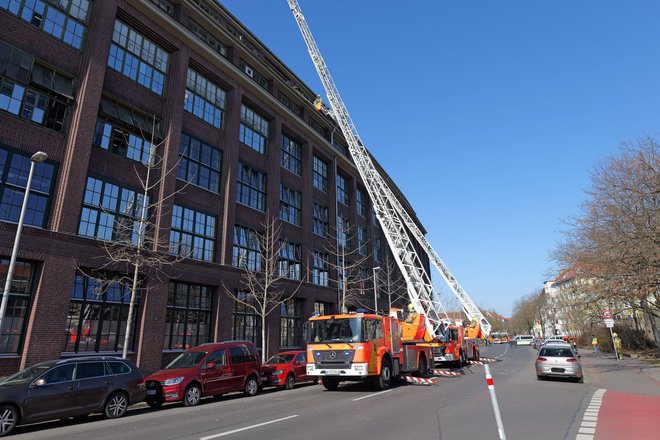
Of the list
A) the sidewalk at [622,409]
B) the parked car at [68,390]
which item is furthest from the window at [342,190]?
the parked car at [68,390]

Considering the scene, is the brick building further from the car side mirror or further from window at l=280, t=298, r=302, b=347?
the car side mirror

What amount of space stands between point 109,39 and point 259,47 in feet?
53.0

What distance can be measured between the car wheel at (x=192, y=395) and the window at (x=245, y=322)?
39.2ft

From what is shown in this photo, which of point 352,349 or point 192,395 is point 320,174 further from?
point 192,395

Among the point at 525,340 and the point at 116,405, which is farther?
the point at 525,340

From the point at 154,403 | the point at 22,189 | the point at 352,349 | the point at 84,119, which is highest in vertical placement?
the point at 84,119

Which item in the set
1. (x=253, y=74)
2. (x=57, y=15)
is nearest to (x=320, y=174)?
(x=253, y=74)

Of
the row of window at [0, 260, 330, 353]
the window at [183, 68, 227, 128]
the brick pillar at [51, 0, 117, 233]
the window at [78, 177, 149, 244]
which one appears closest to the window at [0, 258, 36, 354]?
the row of window at [0, 260, 330, 353]

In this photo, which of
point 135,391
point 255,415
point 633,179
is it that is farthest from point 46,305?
point 633,179

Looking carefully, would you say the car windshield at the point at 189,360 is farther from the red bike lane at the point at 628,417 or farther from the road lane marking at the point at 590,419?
the red bike lane at the point at 628,417

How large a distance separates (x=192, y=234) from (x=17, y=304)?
9.44 metres

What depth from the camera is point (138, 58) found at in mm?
22922

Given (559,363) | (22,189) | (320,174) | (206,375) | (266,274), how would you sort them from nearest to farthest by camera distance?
1. (206,375)
2. (22,189)
3. (559,363)
4. (266,274)
5. (320,174)

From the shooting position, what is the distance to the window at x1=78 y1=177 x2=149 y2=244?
1891 cm
